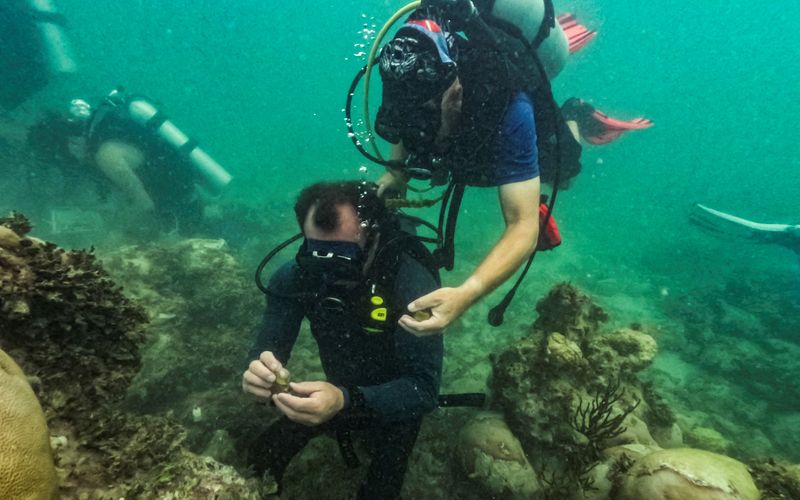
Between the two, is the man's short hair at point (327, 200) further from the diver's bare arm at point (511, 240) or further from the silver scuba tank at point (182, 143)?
the silver scuba tank at point (182, 143)

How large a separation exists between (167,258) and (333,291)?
A: 6.31m

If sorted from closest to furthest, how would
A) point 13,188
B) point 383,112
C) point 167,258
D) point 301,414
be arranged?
point 301,414, point 383,112, point 167,258, point 13,188

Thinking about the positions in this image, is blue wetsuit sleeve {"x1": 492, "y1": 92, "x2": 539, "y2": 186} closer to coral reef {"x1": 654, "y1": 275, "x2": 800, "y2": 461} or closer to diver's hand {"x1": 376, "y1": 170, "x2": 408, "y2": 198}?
diver's hand {"x1": 376, "y1": 170, "x2": 408, "y2": 198}

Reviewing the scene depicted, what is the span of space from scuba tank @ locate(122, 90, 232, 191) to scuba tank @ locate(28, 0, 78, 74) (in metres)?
5.11

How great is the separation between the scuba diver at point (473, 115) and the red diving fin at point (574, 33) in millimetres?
2332

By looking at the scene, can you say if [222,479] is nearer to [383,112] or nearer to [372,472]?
[372,472]

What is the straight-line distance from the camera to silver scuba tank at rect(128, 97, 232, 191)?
1077cm

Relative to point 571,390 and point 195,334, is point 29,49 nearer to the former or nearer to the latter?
point 195,334

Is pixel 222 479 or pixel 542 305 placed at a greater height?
pixel 222 479

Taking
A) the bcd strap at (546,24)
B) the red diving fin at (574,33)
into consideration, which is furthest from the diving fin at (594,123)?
the bcd strap at (546,24)

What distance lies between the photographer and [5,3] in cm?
1284


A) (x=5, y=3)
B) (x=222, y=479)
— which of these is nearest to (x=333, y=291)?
(x=222, y=479)

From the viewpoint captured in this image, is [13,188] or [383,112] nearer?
[383,112]

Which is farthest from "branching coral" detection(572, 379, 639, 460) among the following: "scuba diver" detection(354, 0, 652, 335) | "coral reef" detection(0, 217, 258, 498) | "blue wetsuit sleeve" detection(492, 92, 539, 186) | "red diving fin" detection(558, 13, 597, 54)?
"red diving fin" detection(558, 13, 597, 54)
